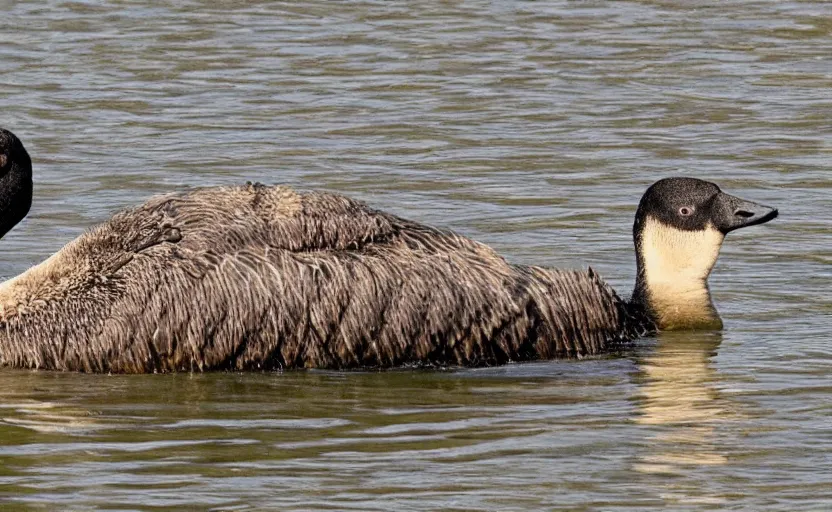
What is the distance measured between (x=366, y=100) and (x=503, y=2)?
4.69 meters

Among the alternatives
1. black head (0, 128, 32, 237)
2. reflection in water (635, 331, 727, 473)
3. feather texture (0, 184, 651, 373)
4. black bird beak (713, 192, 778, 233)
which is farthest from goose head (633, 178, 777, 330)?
black head (0, 128, 32, 237)

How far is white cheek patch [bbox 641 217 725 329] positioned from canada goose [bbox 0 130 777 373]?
674 millimetres

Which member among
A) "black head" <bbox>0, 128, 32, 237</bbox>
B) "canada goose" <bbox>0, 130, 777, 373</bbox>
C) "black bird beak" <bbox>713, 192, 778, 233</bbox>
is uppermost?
"black head" <bbox>0, 128, 32, 237</bbox>

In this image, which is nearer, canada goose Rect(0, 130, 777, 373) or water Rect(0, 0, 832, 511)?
water Rect(0, 0, 832, 511)

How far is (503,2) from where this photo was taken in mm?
21875


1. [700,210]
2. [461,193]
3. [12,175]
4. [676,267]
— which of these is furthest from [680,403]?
[461,193]

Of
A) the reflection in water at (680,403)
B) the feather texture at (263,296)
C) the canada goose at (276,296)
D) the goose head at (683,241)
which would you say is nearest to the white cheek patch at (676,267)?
the goose head at (683,241)

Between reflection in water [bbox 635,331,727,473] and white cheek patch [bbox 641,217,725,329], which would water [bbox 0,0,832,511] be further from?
white cheek patch [bbox 641,217,725,329]

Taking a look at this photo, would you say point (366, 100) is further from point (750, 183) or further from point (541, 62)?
point (750, 183)

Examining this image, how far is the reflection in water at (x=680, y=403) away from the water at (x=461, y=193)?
2 centimetres

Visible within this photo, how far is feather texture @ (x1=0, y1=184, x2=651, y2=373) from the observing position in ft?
34.3

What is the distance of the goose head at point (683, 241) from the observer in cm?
1165

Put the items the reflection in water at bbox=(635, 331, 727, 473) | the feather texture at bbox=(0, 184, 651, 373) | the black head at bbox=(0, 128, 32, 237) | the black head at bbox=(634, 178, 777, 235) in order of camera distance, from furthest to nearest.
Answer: the black head at bbox=(634, 178, 777, 235) < the black head at bbox=(0, 128, 32, 237) < the feather texture at bbox=(0, 184, 651, 373) < the reflection in water at bbox=(635, 331, 727, 473)

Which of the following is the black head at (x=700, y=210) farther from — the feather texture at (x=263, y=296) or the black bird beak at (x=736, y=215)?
the feather texture at (x=263, y=296)
